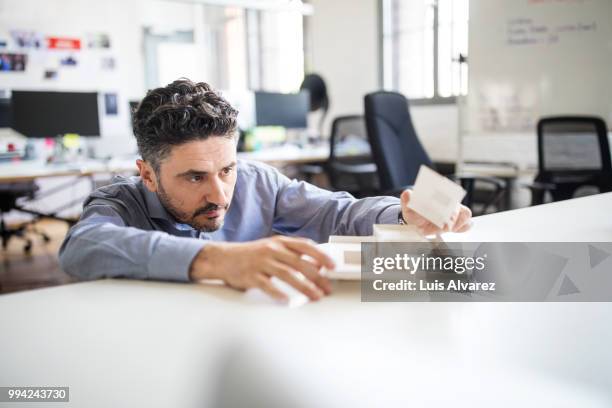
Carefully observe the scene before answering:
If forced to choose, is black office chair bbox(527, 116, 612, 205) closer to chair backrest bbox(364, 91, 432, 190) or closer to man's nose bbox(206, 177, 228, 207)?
chair backrest bbox(364, 91, 432, 190)

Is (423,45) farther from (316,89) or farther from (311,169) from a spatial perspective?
(311,169)

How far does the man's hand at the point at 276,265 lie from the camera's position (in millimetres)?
732

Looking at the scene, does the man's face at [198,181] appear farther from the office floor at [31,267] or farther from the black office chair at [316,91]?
the black office chair at [316,91]

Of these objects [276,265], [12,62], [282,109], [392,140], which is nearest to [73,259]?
[276,265]

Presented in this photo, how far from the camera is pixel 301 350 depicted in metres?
0.62

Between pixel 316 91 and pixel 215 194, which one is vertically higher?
pixel 316 91

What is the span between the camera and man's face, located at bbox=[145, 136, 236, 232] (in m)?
1.09

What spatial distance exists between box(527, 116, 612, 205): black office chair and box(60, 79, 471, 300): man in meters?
2.05

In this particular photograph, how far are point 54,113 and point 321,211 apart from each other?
3140 mm

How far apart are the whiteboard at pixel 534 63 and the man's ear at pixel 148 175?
3.21 m

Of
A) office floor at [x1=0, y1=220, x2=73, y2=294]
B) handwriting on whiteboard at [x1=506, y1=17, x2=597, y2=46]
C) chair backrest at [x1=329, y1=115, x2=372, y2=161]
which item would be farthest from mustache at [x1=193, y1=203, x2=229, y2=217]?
handwriting on whiteboard at [x1=506, y1=17, x2=597, y2=46]

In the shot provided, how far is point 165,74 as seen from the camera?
6.31 m

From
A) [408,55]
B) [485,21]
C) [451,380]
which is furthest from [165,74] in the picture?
[451,380]

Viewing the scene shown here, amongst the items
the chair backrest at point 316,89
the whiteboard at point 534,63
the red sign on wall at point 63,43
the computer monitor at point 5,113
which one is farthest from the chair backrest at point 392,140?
the red sign on wall at point 63,43
